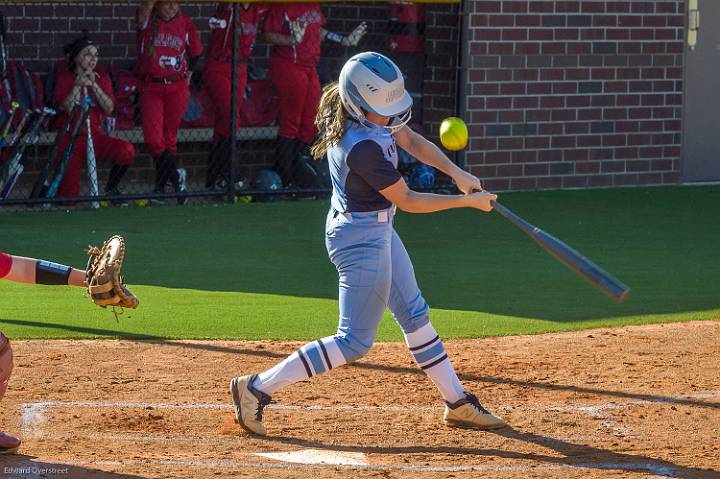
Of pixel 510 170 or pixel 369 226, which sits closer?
pixel 369 226

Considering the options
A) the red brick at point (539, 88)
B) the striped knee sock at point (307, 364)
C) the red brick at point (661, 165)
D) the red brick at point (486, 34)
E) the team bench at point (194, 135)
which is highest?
the red brick at point (486, 34)

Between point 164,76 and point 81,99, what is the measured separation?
878 mm

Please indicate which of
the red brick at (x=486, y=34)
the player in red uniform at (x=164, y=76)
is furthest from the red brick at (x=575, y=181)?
the player in red uniform at (x=164, y=76)

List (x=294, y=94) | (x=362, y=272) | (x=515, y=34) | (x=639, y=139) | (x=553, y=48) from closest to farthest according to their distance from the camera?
1. (x=362, y=272)
2. (x=294, y=94)
3. (x=515, y=34)
4. (x=553, y=48)
5. (x=639, y=139)

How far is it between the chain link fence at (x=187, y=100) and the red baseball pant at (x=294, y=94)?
0.01 meters

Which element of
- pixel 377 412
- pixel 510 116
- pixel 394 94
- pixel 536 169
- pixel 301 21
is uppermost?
pixel 301 21

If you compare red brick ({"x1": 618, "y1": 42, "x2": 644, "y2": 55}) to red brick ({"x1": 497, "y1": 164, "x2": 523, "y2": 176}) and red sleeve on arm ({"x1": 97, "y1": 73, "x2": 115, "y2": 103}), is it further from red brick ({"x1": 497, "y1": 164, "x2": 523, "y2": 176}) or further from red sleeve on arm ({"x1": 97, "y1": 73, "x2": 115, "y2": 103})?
red sleeve on arm ({"x1": 97, "y1": 73, "x2": 115, "y2": 103})

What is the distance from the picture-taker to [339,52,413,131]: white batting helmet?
5.69 meters

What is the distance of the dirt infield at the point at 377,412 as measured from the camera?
5602 mm

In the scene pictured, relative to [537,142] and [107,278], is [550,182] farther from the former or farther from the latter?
[107,278]

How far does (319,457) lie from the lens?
5.71m

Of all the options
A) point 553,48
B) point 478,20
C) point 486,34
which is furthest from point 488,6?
point 553,48

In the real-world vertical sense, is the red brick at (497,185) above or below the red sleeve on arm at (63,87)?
below

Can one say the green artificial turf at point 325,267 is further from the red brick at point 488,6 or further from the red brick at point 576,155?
the red brick at point 488,6
